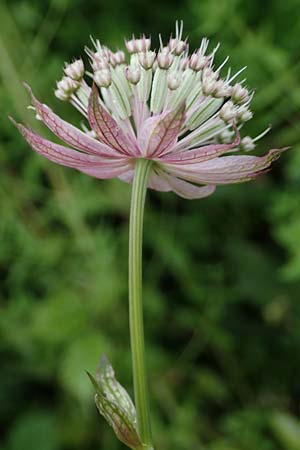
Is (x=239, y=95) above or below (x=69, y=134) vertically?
below

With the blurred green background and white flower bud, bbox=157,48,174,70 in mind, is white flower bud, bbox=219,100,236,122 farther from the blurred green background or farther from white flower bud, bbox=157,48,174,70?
the blurred green background

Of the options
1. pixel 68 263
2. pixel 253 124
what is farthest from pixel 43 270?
pixel 253 124

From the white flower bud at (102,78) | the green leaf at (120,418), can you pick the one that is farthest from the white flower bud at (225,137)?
the green leaf at (120,418)

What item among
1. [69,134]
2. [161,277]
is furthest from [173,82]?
[161,277]

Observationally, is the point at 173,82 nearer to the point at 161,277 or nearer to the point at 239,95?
the point at 239,95

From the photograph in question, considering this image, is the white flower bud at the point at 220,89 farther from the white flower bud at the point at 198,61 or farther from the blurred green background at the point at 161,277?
the blurred green background at the point at 161,277

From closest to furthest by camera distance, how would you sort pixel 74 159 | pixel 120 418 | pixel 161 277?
pixel 120 418 → pixel 74 159 → pixel 161 277

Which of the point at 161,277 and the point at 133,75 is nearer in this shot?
the point at 133,75
